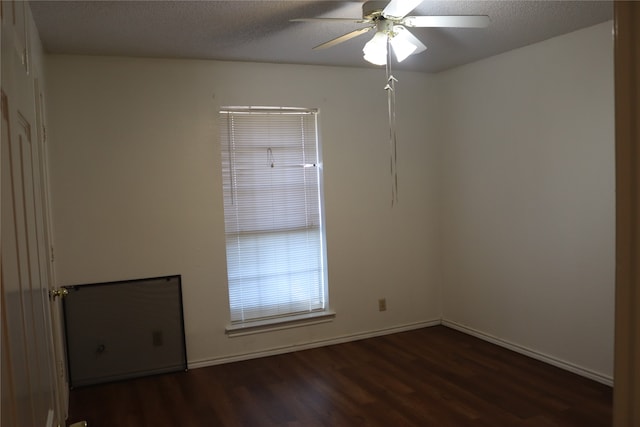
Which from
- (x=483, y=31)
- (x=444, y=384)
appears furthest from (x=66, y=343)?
(x=483, y=31)

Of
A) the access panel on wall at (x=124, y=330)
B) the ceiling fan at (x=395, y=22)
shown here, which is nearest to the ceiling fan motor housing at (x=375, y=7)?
the ceiling fan at (x=395, y=22)

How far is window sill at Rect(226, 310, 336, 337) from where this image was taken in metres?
4.08

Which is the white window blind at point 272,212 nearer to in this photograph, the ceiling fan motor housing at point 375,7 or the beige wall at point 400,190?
the beige wall at point 400,190

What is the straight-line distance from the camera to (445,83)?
4574mm

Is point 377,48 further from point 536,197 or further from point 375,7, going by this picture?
point 536,197

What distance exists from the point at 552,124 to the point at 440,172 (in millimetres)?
1294

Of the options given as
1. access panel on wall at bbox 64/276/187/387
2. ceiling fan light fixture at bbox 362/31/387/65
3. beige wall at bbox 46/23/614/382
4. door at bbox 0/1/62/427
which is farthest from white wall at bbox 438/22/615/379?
door at bbox 0/1/62/427

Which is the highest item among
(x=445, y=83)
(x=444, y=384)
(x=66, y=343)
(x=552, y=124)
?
(x=445, y=83)

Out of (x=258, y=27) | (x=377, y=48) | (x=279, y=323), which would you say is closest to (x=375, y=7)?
(x=377, y=48)

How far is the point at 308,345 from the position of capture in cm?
432

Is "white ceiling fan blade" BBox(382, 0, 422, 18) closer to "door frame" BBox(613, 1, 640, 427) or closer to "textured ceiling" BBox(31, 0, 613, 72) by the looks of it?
"textured ceiling" BBox(31, 0, 613, 72)

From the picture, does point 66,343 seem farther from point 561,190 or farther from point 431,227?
point 561,190

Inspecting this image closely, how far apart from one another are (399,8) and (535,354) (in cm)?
283

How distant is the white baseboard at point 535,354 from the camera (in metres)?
3.40
